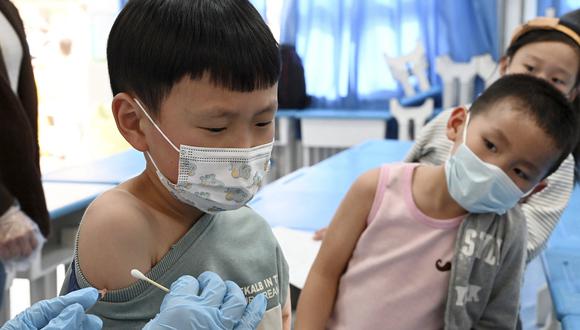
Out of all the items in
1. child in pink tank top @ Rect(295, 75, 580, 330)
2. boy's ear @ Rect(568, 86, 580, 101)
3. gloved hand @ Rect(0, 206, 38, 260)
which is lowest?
gloved hand @ Rect(0, 206, 38, 260)

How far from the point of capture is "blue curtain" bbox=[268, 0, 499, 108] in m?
4.58

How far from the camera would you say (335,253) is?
1.28 meters

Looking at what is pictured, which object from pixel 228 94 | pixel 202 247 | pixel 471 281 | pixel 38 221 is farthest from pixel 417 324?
pixel 38 221

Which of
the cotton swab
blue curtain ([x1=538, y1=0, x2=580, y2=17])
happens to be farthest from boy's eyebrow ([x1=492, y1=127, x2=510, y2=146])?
blue curtain ([x1=538, y1=0, x2=580, y2=17])

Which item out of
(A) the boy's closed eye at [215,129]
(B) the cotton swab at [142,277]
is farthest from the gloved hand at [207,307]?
(A) the boy's closed eye at [215,129]

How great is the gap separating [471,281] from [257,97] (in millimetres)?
614

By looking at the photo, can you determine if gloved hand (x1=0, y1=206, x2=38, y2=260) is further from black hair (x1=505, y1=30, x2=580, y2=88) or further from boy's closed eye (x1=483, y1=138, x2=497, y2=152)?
black hair (x1=505, y1=30, x2=580, y2=88)

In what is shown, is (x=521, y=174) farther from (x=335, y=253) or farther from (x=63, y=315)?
(x=63, y=315)

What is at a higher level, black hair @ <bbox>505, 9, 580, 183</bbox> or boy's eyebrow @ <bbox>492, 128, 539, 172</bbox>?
black hair @ <bbox>505, 9, 580, 183</bbox>

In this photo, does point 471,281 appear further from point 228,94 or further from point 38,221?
point 38,221

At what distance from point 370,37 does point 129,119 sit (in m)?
4.12

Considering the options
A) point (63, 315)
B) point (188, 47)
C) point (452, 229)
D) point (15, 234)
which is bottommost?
point (15, 234)

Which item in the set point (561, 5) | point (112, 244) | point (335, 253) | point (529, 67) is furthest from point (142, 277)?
point (561, 5)

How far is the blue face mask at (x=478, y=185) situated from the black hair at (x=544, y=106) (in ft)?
0.28
